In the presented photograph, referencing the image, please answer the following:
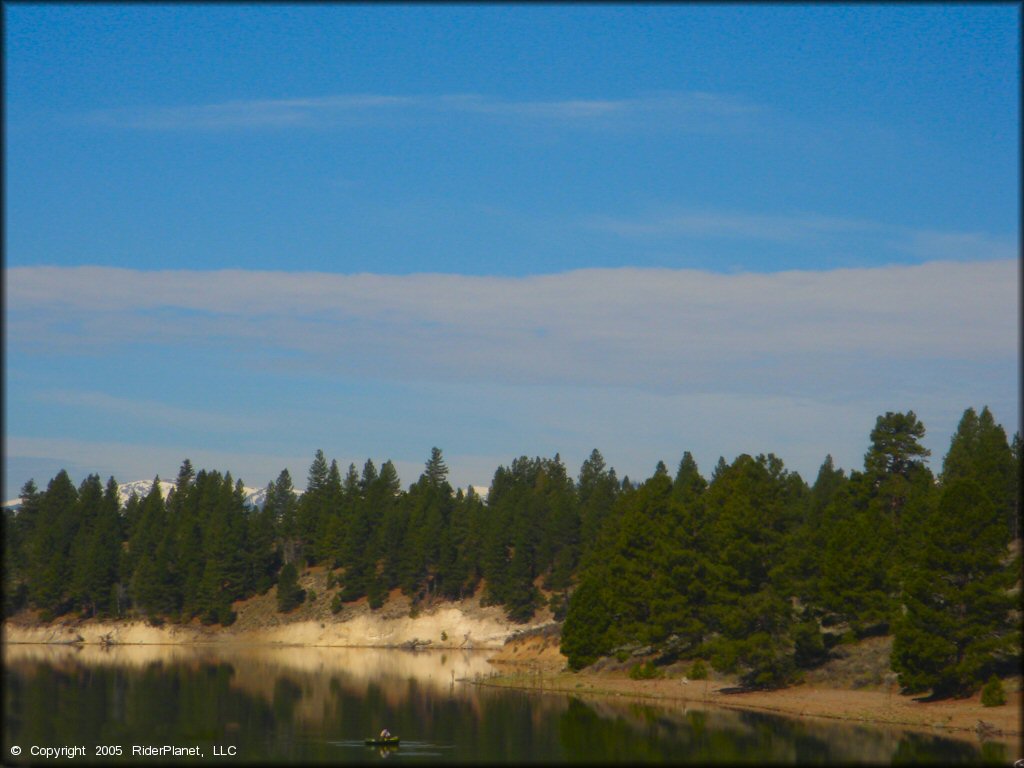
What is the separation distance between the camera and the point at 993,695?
71.9 meters

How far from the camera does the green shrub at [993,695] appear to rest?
71812mm

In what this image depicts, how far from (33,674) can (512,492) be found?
92241 millimetres

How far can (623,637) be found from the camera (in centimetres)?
10138

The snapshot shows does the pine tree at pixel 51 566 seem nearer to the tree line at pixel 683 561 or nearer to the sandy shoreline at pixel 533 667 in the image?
the tree line at pixel 683 561

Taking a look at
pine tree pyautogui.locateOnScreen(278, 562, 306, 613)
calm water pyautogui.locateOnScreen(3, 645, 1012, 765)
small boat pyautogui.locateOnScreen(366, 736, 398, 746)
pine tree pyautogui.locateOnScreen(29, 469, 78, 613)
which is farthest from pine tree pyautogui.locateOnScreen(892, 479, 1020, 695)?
pine tree pyautogui.locateOnScreen(29, 469, 78, 613)

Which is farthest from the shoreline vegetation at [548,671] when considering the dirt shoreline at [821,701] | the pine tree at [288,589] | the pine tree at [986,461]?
the pine tree at [986,461]

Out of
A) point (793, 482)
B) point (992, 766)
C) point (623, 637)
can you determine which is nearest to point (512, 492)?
point (793, 482)

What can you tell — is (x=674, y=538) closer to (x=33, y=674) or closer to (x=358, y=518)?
(x=33, y=674)

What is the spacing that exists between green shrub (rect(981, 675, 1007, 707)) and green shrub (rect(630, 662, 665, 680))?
30050mm

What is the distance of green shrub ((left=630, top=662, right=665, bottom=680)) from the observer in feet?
318

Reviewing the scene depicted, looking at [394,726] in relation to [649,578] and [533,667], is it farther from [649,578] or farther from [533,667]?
[533,667]

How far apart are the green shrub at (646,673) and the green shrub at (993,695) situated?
30050 mm

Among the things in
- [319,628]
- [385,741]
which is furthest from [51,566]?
[385,741]

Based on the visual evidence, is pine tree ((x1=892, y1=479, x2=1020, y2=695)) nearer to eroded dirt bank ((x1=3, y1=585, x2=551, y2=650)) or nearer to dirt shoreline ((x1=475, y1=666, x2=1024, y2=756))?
dirt shoreline ((x1=475, y1=666, x2=1024, y2=756))
